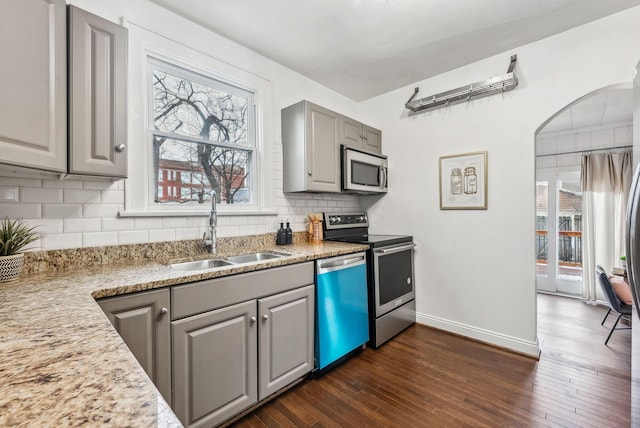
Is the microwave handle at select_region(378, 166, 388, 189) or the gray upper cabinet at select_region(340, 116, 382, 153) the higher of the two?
the gray upper cabinet at select_region(340, 116, 382, 153)

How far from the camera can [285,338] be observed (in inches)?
73.2

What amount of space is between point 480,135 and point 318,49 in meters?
1.67

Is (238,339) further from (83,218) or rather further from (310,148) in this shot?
(310,148)

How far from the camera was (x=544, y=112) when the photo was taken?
235 cm

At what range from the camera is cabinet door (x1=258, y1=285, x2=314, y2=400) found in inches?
68.4

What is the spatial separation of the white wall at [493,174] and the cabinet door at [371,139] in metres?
0.17

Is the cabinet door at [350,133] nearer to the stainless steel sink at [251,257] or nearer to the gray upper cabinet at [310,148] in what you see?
the gray upper cabinet at [310,148]

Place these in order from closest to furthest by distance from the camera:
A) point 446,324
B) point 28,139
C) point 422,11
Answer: point 28,139
point 422,11
point 446,324

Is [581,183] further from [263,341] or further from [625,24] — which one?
[263,341]

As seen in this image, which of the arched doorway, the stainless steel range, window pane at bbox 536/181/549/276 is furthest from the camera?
window pane at bbox 536/181/549/276

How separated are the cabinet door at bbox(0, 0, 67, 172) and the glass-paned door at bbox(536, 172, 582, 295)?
18.2ft

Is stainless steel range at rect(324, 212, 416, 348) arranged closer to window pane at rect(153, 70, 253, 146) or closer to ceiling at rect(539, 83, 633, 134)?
window pane at rect(153, 70, 253, 146)

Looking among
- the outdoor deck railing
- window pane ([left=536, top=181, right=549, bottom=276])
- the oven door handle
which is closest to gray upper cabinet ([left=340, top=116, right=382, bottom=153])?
the oven door handle

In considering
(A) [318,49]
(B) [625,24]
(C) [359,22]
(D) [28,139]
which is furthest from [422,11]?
(D) [28,139]
